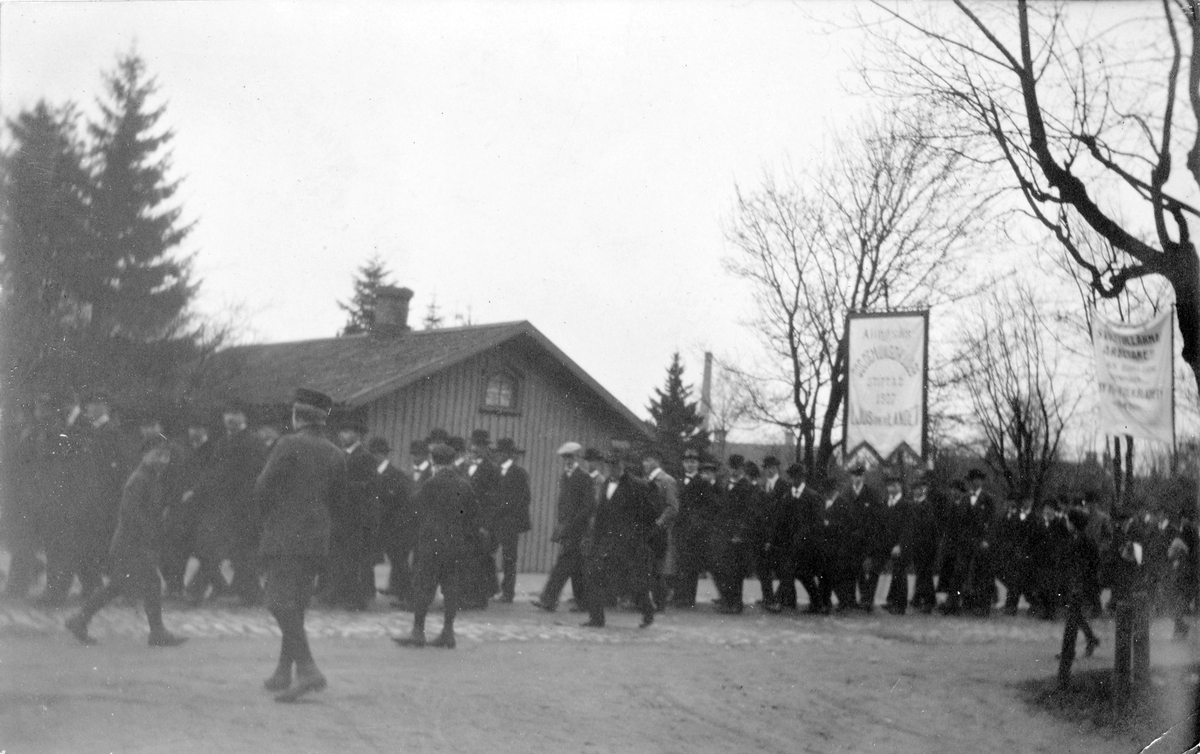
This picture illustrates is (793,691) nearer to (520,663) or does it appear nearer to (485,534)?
(520,663)

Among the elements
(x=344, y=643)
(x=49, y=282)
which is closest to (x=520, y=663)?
(x=344, y=643)

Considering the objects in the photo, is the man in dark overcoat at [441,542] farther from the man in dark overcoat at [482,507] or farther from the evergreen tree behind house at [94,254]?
the evergreen tree behind house at [94,254]

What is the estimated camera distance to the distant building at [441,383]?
9.23 meters

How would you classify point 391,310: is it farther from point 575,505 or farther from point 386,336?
point 575,505

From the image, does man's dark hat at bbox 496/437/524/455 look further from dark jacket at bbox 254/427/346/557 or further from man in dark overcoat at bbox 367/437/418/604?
dark jacket at bbox 254/427/346/557

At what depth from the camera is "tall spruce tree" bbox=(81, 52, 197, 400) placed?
25.6 feet

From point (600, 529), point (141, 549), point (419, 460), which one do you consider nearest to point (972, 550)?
point (600, 529)

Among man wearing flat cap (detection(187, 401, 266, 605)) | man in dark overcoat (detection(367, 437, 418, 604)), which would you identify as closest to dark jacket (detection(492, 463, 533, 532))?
man in dark overcoat (detection(367, 437, 418, 604))

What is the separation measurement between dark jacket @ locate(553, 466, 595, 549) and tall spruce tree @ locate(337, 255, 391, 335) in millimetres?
3719

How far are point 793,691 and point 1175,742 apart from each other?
9.42 feet

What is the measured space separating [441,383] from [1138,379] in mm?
5868

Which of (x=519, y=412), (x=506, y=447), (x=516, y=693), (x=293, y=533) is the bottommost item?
(x=516, y=693)

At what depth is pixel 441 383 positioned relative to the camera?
1041 centimetres

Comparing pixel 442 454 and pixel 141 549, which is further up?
pixel 442 454
